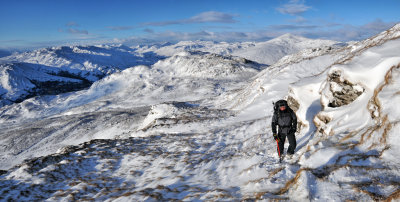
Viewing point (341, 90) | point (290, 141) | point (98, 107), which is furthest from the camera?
point (98, 107)

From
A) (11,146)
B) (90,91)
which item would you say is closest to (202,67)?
(90,91)

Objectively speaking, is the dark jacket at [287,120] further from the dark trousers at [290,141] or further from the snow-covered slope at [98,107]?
the snow-covered slope at [98,107]

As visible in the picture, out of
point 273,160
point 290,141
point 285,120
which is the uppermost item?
point 285,120

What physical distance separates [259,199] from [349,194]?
243 cm

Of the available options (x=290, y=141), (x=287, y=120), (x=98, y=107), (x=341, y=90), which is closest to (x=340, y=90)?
(x=341, y=90)

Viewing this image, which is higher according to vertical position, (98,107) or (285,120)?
(285,120)

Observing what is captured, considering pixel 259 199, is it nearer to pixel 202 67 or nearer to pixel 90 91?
pixel 202 67

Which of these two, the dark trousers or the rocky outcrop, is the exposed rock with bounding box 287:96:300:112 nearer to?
the rocky outcrop

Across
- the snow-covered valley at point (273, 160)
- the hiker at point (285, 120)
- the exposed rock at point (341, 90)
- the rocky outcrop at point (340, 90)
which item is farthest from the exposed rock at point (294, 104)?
the hiker at point (285, 120)

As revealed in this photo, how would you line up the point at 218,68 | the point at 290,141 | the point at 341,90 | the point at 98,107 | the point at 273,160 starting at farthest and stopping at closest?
the point at 218,68
the point at 98,107
the point at 341,90
the point at 273,160
the point at 290,141

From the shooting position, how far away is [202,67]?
184250 mm

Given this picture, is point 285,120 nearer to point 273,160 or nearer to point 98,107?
point 273,160

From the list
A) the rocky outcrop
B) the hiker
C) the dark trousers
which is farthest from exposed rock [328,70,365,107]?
the dark trousers

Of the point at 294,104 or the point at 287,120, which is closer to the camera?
the point at 287,120
